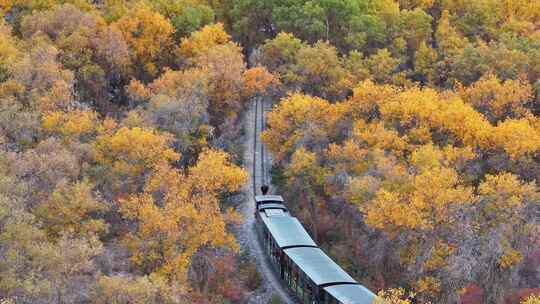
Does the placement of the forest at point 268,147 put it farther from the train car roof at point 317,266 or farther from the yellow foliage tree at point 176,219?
the train car roof at point 317,266

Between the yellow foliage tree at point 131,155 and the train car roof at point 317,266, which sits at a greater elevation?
the yellow foliage tree at point 131,155

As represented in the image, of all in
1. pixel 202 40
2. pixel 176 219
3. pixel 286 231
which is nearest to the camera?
pixel 176 219

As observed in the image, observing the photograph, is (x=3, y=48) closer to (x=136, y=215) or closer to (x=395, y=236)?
(x=136, y=215)

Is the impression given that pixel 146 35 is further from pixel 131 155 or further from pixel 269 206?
pixel 269 206

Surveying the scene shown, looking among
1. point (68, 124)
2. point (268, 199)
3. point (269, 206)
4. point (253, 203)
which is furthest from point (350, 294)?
point (68, 124)

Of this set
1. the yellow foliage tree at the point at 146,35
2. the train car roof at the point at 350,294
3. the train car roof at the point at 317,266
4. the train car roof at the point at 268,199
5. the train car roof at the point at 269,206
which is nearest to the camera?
the train car roof at the point at 350,294

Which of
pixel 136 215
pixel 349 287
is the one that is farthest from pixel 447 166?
pixel 136 215

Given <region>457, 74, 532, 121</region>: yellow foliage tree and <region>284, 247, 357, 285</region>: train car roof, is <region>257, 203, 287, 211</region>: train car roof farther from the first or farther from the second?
<region>457, 74, 532, 121</region>: yellow foliage tree

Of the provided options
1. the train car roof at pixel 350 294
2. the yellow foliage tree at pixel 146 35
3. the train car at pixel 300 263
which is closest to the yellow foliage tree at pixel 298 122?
the train car at pixel 300 263
